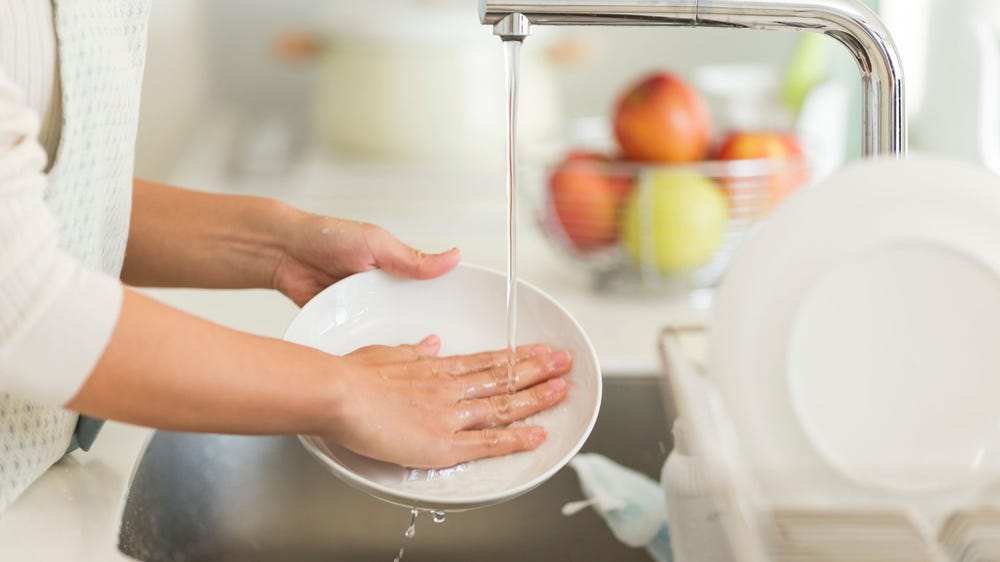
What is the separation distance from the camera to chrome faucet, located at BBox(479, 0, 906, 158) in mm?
576

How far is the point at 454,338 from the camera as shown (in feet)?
2.39

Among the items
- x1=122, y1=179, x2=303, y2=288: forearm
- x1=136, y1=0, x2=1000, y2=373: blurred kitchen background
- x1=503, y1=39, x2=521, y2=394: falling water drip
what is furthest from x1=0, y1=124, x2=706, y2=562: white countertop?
x1=503, y1=39, x2=521, y2=394: falling water drip

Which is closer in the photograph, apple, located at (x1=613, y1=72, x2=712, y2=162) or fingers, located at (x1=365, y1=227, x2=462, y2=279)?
fingers, located at (x1=365, y1=227, x2=462, y2=279)

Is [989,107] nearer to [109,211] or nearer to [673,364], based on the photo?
[673,364]

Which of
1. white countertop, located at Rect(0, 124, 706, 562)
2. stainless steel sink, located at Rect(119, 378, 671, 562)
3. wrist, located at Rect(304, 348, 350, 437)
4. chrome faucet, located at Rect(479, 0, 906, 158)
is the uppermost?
chrome faucet, located at Rect(479, 0, 906, 158)

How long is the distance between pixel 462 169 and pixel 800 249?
938 millimetres

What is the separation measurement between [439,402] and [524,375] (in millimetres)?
65

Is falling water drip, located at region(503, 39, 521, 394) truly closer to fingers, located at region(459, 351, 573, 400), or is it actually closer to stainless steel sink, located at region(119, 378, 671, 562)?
fingers, located at region(459, 351, 573, 400)

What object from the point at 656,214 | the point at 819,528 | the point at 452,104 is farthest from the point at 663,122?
the point at 819,528

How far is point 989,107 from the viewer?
1.04 m

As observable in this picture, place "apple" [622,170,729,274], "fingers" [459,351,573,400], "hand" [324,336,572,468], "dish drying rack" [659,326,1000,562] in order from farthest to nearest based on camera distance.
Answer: "apple" [622,170,729,274]
"fingers" [459,351,573,400]
"hand" [324,336,572,468]
"dish drying rack" [659,326,1000,562]

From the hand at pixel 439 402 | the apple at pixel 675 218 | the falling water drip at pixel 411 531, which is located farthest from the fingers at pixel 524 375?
the apple at pixel 675 218

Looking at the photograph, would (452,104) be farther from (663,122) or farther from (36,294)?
(36,294)

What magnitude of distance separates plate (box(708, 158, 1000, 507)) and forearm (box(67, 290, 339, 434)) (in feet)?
0.67
